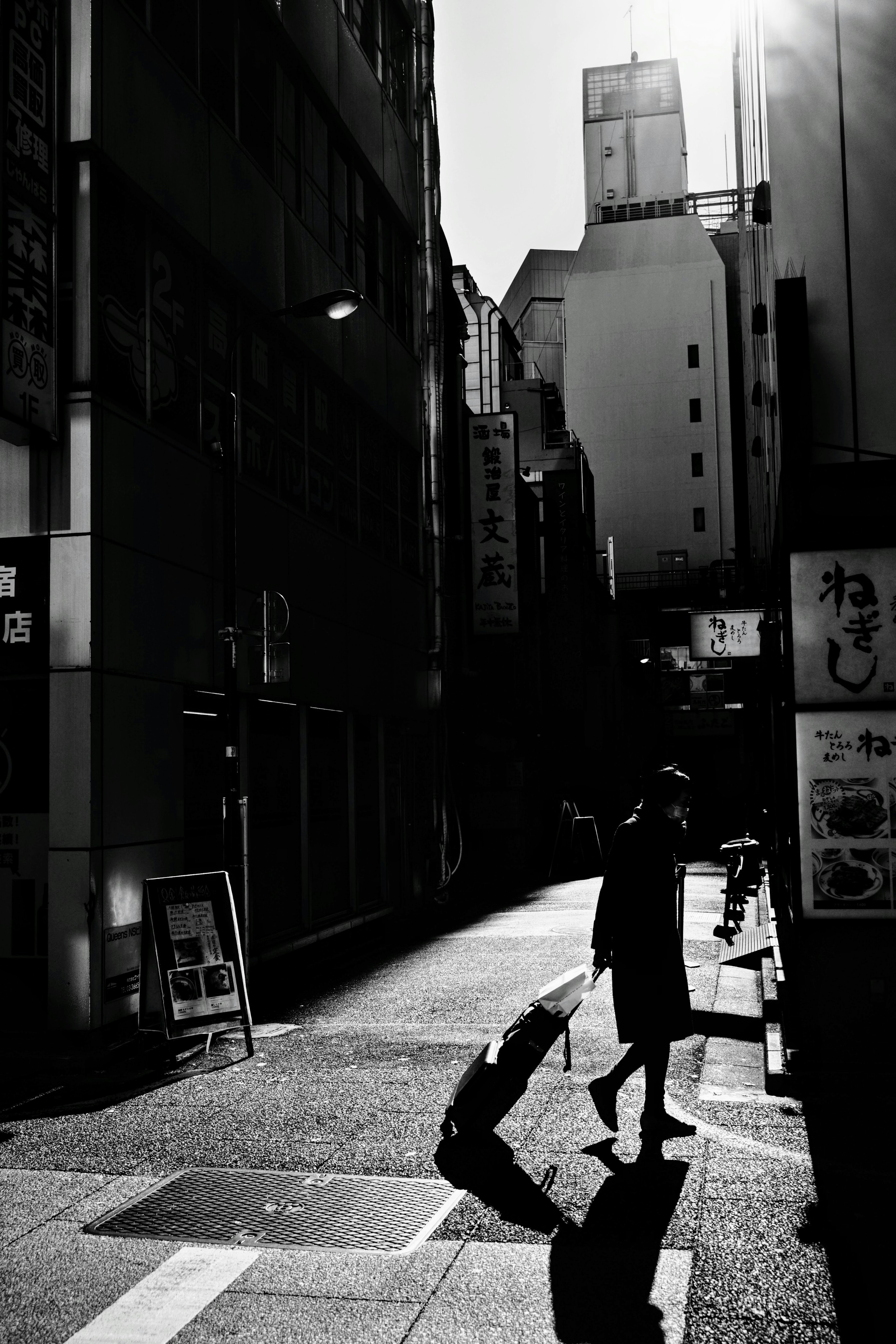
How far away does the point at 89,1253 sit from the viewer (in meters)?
5.63

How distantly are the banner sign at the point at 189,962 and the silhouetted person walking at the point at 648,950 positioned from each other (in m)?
3.87

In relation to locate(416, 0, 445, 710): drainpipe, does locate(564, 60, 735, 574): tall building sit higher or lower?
higher

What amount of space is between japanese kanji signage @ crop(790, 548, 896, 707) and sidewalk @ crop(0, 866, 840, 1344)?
301 centimetres

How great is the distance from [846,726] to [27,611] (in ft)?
23.6

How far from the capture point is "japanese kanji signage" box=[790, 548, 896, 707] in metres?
9.35

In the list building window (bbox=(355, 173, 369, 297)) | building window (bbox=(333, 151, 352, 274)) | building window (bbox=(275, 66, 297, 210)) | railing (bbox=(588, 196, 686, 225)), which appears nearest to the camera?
building window (bbox=(275, 66, 297, 210))

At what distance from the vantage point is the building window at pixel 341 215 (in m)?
19.1

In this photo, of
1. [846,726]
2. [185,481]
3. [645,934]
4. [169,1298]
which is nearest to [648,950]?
[645,934]

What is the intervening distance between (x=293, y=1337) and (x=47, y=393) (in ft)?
27.8

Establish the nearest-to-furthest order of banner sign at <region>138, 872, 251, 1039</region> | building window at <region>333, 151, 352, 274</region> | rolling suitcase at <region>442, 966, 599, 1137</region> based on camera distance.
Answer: rolling suitcase at <region>442, 966, 599, 1137</region>
banner sign at <region>138, 872, 251, 1039</region>
building window at <region>333, 151, 352, 274</region>

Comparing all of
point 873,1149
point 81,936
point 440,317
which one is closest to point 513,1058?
point 873,1149

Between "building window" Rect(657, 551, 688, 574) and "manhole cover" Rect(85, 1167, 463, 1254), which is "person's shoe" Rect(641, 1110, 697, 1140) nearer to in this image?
"manhole cover" Rect(85, 1167, 463, 1254)

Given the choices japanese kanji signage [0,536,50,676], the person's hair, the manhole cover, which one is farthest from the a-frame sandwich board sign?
A: the person's hair

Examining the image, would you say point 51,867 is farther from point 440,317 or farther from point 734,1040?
point 440,317
